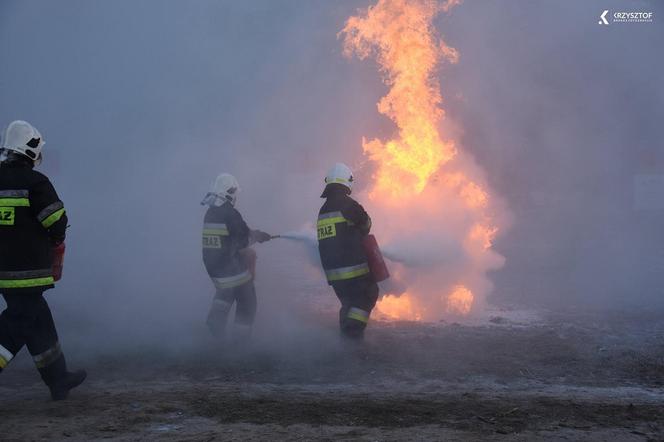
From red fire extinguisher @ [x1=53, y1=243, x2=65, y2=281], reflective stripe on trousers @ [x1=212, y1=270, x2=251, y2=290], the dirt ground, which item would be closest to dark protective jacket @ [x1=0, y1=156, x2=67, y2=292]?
red fire extinguisher @ [x1=53, y1=243, x2=65, y2=281]

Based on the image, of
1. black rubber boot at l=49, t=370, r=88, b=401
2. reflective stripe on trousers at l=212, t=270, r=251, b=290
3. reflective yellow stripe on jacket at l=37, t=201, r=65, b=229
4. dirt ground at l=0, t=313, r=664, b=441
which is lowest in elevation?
dirt ground at l=0, t=313, r=664, b=441

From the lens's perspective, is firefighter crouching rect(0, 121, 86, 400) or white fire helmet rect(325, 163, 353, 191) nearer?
firefighter crouching rect(0, 121, 86, 400)

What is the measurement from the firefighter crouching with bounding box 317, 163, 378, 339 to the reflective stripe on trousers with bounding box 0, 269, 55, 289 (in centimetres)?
261

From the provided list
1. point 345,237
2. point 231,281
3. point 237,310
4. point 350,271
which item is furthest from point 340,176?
point 237,310

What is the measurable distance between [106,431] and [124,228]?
23.3 feet

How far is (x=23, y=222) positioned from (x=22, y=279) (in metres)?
0.40

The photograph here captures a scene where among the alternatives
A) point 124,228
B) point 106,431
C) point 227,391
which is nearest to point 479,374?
point 227,391

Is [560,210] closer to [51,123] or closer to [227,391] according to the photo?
[51,123]

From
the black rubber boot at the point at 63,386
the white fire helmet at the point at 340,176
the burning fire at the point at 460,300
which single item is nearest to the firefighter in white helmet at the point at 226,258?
the white fire helmet at the point at 340,176

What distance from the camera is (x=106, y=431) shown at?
3.52 meters

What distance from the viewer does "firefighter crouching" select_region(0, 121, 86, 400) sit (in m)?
4.04

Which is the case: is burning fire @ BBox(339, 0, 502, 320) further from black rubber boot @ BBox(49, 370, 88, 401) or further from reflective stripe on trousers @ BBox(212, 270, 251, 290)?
black rubber boot @ BBox(49, 370, 88, 401)

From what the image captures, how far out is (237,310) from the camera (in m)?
6.09

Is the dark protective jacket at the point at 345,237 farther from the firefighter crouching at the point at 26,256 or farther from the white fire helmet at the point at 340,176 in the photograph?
the firefighter crouching at the point at 26,256
